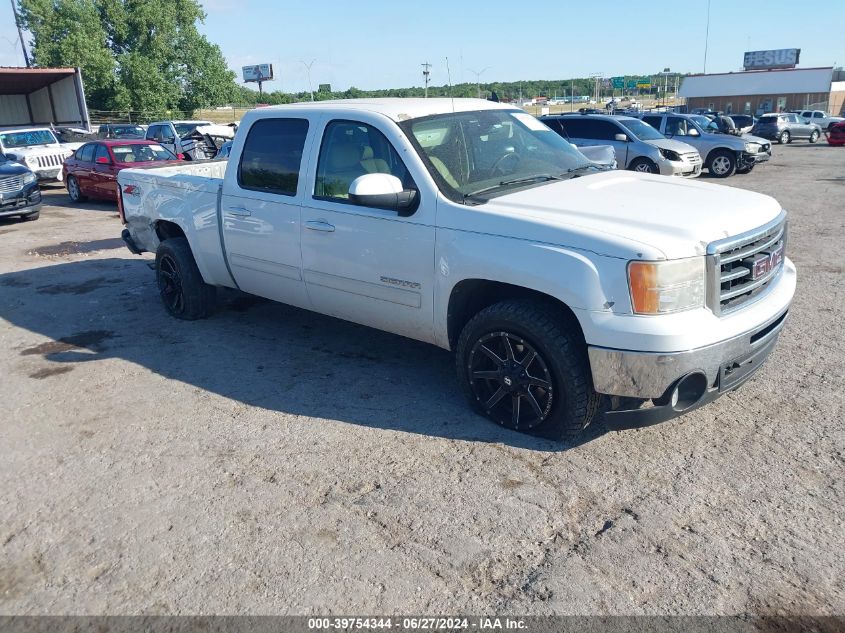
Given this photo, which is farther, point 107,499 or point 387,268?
point 387,268

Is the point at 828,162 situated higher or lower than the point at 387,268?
lower

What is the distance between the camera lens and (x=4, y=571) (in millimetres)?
3191

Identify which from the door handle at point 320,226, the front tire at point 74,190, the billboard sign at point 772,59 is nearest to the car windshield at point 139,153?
the front tire at point 74,190

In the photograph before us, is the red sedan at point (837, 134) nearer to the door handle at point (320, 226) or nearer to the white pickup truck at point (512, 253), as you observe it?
the white pickup truck at point (512, 253)

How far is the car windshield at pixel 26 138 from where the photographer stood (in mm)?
20203

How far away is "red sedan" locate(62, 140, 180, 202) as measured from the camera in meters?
15.6

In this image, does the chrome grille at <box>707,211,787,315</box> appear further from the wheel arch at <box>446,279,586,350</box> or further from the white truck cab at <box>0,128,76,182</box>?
the white truck cab at <box>0,128,76,182</box>

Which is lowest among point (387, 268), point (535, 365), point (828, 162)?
point (828, 162)

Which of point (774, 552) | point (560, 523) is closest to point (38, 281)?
point (560, 523)

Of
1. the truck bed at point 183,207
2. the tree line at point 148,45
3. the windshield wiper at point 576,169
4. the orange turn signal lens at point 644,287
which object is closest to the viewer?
the orange turn signal lens at point 644,287

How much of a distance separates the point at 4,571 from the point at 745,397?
441 cm

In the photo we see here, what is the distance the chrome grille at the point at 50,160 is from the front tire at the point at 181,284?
51.4 ft

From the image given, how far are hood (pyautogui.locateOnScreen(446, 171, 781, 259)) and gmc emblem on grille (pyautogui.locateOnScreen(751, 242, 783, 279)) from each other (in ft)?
0.66

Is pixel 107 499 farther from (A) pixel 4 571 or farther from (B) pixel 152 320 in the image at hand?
(B) pixel 152 320
